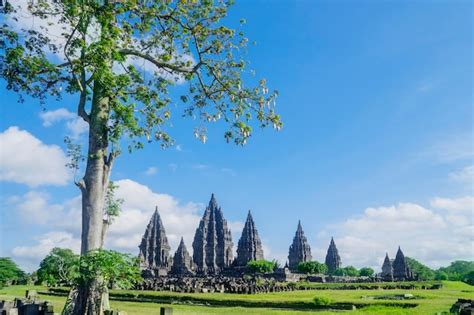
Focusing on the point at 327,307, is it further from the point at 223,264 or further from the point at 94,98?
the point at 223,264

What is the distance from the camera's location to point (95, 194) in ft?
34.1

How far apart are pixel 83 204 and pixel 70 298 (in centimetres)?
212

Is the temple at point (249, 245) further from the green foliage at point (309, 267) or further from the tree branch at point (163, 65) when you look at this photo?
the tree branch at point (163, 65)

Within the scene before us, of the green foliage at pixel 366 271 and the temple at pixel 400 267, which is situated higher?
the temple at pixel 400 267

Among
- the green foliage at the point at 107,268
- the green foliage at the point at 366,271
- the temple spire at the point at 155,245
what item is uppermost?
the temple spire at the point at 155,245

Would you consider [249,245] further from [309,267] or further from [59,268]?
[59,268]

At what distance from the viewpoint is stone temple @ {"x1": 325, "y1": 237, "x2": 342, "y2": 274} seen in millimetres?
83269

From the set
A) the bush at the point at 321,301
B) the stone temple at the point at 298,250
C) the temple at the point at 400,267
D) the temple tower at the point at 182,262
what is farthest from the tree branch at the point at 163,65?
the stone temple at the point at 298,250

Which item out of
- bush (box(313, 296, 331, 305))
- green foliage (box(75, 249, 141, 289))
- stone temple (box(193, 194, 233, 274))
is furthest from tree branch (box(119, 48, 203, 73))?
stone temple (box(193, 194, 233, 274))

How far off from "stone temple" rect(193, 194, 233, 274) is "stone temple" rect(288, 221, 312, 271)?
11853mm

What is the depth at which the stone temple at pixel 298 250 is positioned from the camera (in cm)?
7775

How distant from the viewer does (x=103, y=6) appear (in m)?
10.6

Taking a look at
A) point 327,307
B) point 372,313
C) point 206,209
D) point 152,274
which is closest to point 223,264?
point 206,209

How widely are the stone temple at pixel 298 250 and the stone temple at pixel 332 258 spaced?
6696 mm
